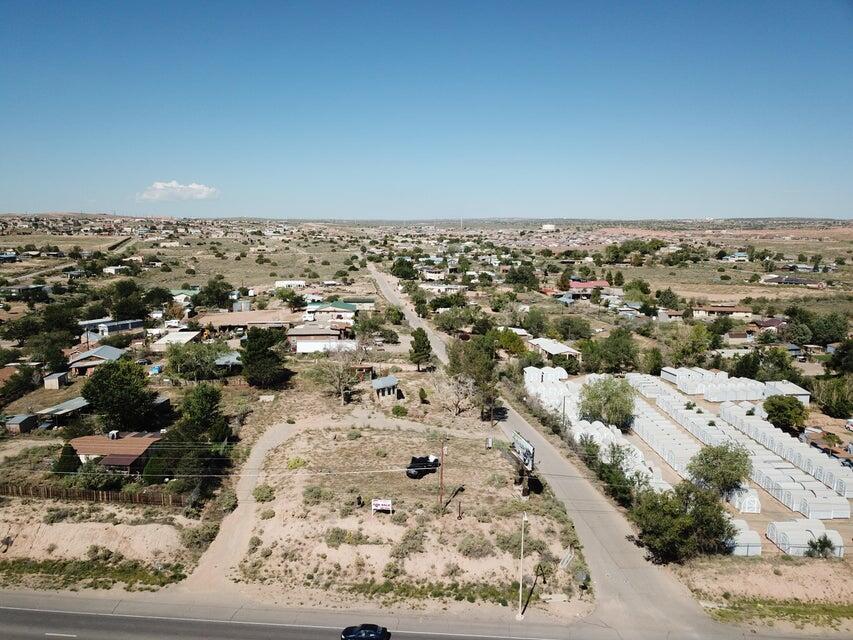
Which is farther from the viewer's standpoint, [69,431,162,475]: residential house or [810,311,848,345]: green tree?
[810,311,848,345]: green tree

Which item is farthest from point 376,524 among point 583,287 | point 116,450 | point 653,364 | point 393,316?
point 583,287

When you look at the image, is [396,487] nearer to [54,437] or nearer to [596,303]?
[54,437]

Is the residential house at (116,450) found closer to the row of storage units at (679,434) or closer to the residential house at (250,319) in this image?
the residential house at (250,319)

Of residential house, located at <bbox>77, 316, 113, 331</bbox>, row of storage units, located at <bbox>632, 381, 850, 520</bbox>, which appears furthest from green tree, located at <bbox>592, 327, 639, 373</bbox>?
residential house, located at <bbox>77, 316, 113, 331</bbox>

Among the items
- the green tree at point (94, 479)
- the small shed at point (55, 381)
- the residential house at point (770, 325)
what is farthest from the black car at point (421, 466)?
the residential house at point (770, 325)

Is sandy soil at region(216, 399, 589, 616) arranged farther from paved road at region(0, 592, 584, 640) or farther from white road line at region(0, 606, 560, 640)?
white road line at region(0, 606, 560, 640)

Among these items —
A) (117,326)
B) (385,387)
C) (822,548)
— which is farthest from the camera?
(117,326)

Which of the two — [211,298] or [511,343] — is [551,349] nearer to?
[511,343]
